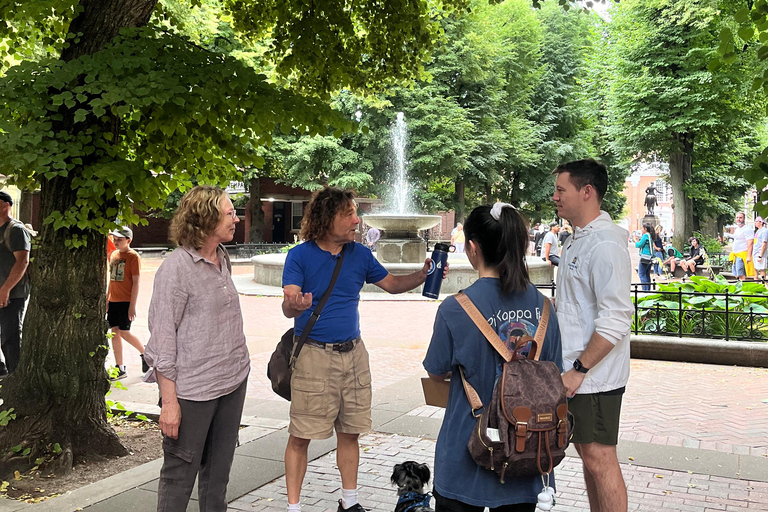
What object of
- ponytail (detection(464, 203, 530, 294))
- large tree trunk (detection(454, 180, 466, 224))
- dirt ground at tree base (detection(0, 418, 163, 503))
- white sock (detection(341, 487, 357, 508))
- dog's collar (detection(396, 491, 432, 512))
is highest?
large tree trunk (detection(454, 180, 466, 224))

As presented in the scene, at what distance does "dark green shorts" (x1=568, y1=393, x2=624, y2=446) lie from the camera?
336 cm

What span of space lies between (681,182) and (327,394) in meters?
27.8

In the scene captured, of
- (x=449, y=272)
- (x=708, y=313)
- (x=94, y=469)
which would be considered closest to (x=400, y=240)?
(x=449, y=272)

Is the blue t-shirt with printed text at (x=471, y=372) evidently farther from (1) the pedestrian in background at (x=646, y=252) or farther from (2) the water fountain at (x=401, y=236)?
(2) the water fountain at (x=401, y=236)

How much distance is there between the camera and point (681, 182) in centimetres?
2847

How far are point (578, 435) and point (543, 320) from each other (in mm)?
891

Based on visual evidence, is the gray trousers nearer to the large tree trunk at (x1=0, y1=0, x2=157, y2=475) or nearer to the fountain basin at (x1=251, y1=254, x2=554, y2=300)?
the large tree trunk at (x1=0, y1=0, x2=157, y2=475)

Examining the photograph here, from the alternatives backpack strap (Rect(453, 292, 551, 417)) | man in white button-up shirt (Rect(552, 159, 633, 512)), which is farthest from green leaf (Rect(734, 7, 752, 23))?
backpack strap (Rect(453, 292, 551, 417))

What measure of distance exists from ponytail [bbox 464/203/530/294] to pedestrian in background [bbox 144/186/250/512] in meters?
1.22

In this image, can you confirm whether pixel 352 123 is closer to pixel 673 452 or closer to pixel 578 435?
pixel 578 435

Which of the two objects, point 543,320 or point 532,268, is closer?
point 543,320

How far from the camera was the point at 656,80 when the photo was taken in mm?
26312

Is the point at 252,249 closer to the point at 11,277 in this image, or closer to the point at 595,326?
the point at 11,277

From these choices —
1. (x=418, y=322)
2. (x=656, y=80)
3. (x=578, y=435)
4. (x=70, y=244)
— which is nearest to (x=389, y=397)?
(x=70, y=244)
